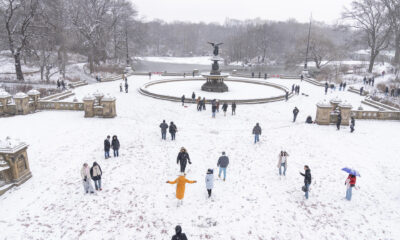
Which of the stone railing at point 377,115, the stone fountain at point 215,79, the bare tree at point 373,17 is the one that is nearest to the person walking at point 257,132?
the stone railing at point 377,115

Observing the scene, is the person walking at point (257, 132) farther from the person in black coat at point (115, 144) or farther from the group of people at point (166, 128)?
the person in black coat at point (115, 144)

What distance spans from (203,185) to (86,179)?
13.2 ft

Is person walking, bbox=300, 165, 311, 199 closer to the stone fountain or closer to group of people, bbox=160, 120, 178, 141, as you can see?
group of people, bbox=160, 120, 178, 141

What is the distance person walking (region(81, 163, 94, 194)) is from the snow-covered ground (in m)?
0.31

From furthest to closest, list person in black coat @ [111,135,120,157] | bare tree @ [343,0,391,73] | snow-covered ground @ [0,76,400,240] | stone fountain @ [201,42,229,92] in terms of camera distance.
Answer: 1. bare tree @ [343,0,391,73]
2. stone fountain @ [201,42,229,92]
3. person in black coat @ [111,135,120,157]
4. snow-covered ground @ [0,76,400,240]

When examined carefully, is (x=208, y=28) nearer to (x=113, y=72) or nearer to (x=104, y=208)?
(x=113, y=72)

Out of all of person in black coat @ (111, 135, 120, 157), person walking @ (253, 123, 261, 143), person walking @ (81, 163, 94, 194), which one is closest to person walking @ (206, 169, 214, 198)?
person walking @ (81, 163, 94, 194)

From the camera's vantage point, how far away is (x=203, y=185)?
9602 millimetres

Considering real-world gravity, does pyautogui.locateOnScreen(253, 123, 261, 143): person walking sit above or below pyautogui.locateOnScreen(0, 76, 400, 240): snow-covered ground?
above

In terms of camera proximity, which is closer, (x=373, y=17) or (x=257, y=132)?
(x=257, y=132)

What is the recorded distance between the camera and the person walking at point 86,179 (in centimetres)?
856

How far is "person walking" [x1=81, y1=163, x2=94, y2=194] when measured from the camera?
28.1 feet

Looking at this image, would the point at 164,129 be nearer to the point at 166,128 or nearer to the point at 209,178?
the point at 166,128

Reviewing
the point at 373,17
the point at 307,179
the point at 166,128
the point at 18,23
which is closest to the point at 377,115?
the point at 307,179
